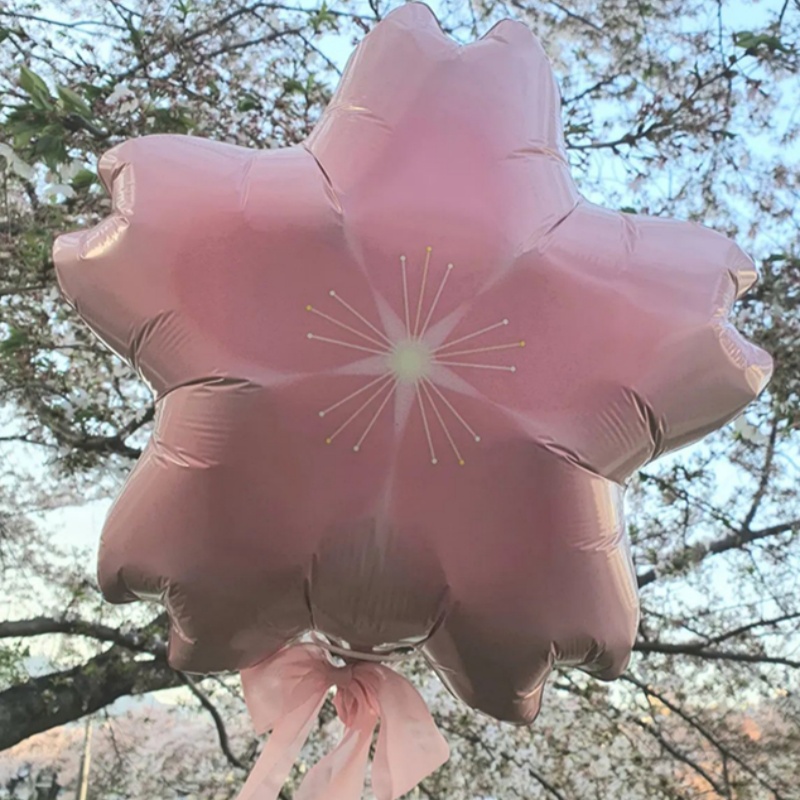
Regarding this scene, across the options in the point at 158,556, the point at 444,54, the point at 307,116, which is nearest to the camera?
the point at 158,556

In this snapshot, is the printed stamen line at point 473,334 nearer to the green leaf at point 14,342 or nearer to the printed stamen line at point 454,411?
the printed stamen line at point 454,411

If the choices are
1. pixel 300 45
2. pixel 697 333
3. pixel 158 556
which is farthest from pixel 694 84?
pixel 158 556

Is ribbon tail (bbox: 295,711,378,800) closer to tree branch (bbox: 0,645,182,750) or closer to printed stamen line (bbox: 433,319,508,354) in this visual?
printed stamen line (bbox: 433,319,508,354)

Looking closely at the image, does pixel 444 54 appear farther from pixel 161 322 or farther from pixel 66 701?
pixel 66 701

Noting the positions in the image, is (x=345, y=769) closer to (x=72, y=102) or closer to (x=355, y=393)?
(x=355, y=393)

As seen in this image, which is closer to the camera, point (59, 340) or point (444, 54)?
point (444, 54)

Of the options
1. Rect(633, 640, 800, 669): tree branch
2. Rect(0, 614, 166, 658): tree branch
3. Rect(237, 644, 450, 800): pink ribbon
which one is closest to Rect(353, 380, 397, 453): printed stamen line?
Rect(237, 644, 450, 800): pink ribbon

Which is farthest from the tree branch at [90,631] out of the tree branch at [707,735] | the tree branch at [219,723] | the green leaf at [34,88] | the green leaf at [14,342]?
the green leaf at [34,88]
